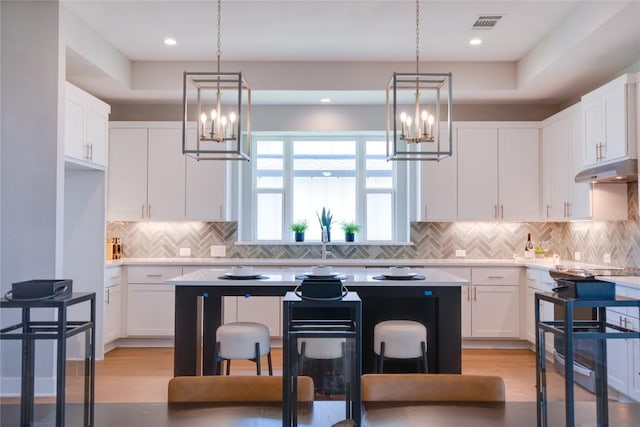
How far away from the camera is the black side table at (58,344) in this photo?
0.99 metres

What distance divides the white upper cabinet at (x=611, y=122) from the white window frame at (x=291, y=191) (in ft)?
7.16

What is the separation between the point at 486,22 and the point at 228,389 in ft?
12.5

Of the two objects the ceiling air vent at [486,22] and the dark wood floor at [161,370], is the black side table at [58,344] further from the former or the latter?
the ceiling air vent at [486,22]

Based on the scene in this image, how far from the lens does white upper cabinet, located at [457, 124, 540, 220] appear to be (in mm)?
5527

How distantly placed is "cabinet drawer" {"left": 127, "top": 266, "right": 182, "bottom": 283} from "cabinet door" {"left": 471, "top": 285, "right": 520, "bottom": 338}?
3322 millimetres

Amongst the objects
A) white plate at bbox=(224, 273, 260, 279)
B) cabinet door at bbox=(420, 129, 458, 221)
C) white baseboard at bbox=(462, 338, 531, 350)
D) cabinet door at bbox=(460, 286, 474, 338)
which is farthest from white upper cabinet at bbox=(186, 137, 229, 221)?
white baseboard at bbox=(462, 338, 531, 350)

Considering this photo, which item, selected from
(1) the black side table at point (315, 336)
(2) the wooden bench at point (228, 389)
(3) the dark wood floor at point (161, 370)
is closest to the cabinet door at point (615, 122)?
(3) the dark wood floor at point (161, 370)

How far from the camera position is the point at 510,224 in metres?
5.87

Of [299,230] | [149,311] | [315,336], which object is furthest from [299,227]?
[315,336]

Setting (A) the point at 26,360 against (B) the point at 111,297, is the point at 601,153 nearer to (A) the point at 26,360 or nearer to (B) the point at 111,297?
(A) the point at 26,360

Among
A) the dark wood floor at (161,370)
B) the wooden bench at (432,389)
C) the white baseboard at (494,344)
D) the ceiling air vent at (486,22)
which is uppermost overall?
the ceiling air vent at (486,22)

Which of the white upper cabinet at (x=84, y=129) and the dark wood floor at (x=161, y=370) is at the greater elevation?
the white upper cabinet at (x=84, y=129)

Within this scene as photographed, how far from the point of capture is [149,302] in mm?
5297

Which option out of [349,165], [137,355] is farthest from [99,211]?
[349,165]
